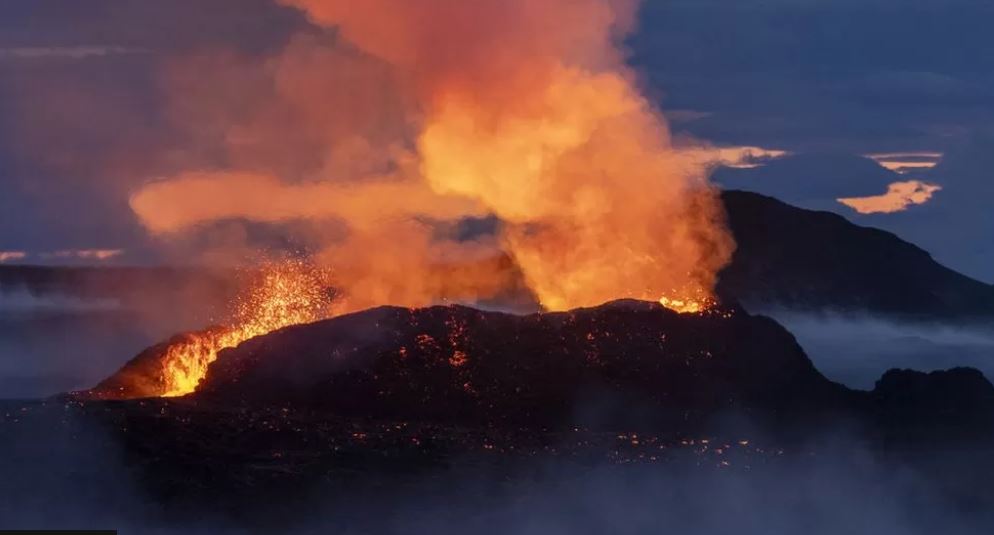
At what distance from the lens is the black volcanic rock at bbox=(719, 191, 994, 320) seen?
530 ft

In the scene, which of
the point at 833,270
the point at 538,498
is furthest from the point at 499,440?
the point at 833,270

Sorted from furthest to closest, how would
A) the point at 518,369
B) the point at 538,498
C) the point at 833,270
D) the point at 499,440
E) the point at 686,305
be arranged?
the point at 833,270 < the point at 686,305 < the point at 518,369 < the point at 499,440 < the point at 538,498

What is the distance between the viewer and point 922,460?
260 feet

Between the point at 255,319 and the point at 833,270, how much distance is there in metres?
96.8

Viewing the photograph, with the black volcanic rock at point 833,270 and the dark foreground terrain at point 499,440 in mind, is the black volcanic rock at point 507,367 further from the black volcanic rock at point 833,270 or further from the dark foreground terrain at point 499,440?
the black volcanic rock at point 833,270

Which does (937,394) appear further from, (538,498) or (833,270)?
(833,270)

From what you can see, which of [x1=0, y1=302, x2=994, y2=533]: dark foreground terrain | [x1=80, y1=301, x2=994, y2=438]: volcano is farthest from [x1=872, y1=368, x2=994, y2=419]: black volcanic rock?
[x1=80, y1=301, x2=994, y2=438]: volcano

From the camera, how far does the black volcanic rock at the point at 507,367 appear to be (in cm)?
6850

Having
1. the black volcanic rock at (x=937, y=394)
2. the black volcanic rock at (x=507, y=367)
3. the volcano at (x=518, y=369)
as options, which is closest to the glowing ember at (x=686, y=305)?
the volcano at (x=518, y=369)

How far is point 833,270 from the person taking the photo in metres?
166

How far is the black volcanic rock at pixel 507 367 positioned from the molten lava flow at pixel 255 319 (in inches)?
127

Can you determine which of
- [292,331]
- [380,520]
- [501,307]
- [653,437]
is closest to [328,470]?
[380,520]

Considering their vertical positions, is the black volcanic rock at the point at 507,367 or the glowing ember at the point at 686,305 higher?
the glowing ember at the point at 686,305

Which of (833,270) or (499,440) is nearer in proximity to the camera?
(499,440)
